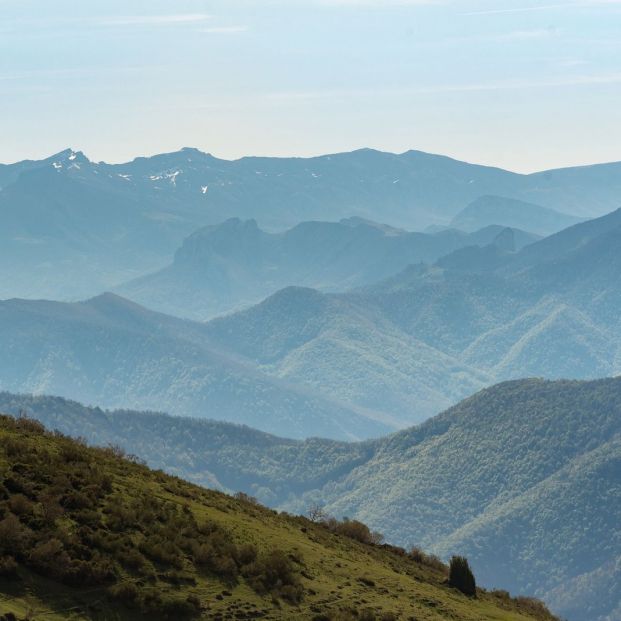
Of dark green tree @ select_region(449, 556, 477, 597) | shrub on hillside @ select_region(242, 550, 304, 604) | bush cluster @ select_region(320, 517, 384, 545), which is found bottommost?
dark green tree @ select_region(449, 556, 477, 597)

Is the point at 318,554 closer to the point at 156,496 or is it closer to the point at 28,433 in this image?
the point at 156,496

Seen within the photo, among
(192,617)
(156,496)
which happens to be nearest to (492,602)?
(156,496)

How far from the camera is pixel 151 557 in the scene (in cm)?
4912

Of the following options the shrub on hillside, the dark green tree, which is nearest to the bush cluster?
the dark green tree

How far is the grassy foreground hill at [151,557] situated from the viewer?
44.9 metres

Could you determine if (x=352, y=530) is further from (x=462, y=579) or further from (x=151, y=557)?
(x=151, y=557)

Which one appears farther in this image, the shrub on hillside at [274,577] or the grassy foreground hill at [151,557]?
the shrub on hillside at [274,577]

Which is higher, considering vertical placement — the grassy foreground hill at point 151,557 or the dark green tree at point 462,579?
the grassy foreground hill at point 151,557

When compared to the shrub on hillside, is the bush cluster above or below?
below

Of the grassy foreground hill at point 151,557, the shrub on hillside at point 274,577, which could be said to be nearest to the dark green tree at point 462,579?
the grassy foreground hill at point 151,557

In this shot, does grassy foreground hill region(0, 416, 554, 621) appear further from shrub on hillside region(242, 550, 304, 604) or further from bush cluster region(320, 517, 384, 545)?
bush cluster region(320, 517, 384, 545)

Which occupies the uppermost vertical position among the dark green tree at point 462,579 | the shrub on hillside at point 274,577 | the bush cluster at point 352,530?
the shrub on hillside at point 274,577

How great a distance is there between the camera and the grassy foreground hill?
44875mm

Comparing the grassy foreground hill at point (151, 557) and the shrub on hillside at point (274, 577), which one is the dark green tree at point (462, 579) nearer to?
the grassy foreground hill at point (151, 557)
